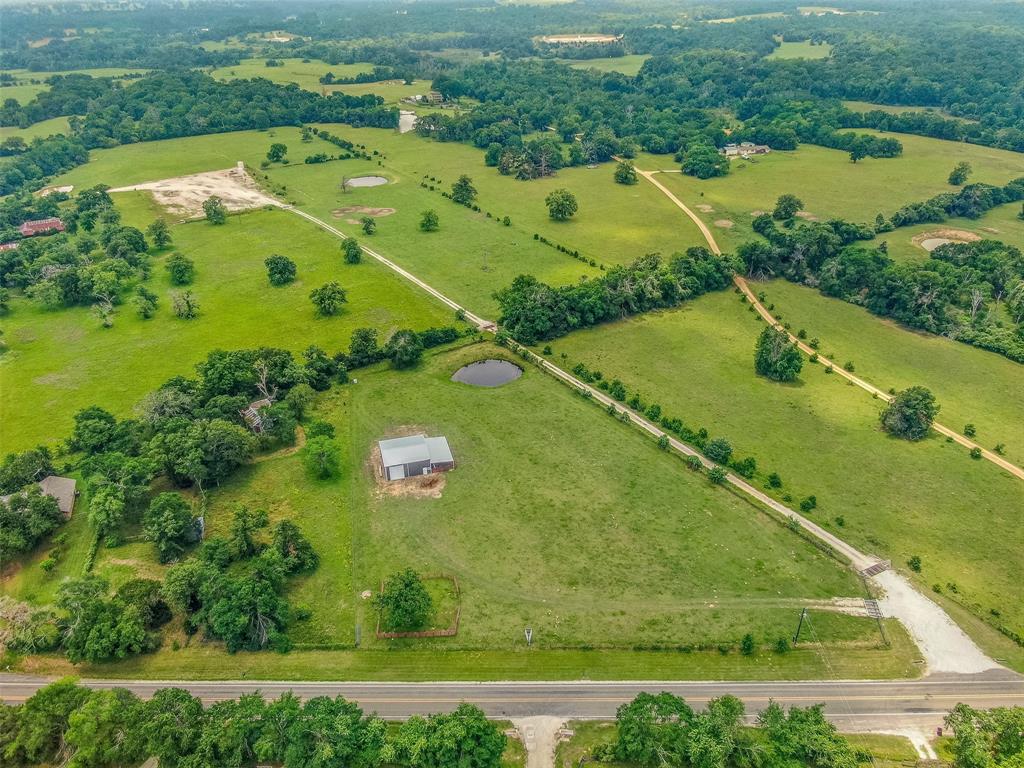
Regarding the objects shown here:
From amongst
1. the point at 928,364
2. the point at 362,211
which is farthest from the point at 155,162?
the point at 928,364

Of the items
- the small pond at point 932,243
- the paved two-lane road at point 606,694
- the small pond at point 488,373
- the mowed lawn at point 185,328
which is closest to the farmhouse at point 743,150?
the small pond at point 932,243

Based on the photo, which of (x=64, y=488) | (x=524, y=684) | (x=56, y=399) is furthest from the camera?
(x=56, y=399)

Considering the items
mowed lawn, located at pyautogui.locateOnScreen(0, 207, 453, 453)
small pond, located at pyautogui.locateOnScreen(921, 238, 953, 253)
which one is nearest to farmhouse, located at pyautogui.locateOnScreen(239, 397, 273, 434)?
mowed lawn, located at pyautogui.locateOnScreen(0, 207, 453, 453)

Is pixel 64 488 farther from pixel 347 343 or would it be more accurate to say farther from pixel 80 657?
pixel 347 343

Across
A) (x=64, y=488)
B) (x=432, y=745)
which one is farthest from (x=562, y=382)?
(x=64, y=488)

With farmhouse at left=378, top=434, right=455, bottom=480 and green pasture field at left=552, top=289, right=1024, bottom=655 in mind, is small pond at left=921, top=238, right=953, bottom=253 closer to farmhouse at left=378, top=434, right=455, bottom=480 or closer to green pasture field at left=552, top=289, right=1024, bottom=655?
green pasture field at left=552, top=289, right=1024, bottom=655

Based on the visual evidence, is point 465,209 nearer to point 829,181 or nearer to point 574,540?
point 829,181

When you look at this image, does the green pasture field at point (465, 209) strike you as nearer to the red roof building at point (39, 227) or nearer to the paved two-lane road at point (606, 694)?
the red roof building at point (39, 227)

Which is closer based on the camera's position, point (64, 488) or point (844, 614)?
point (844, 614)
